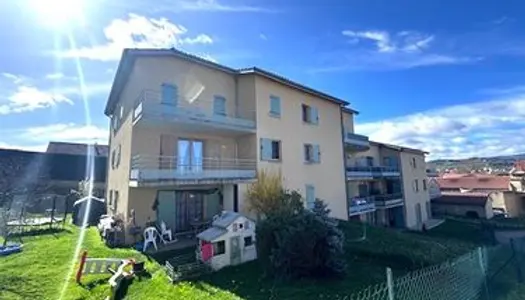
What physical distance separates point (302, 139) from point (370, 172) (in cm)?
1248

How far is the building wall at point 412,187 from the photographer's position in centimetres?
3756

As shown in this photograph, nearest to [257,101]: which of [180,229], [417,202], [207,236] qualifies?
[180,229]

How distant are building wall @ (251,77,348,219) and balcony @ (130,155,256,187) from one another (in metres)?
1.82

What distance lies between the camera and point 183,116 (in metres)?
16.5

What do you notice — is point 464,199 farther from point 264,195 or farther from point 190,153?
point 190,153

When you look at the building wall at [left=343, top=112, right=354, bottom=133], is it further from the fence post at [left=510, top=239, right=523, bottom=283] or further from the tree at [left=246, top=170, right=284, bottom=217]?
the fence post at [left=510, top=239, right=523, bottom=283]

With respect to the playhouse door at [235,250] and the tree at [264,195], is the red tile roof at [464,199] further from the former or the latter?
the playhouse door at [235,250]

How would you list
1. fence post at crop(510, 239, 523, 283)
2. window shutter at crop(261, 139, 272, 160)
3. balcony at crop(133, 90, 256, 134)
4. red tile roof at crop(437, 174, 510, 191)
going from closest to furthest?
1. fence post at crop(510, 239, 523, 283)
2. balcony at crop(133, 90, 256, 134)
3. window shutter at crop(261, 139, 272, 160)
4. red tile roof at crop(437, 174, 510, 191)

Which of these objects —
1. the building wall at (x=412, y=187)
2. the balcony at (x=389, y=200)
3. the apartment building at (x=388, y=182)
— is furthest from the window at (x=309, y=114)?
the building wall at (x=412, y=187)

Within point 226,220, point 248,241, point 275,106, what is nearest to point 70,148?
point 275,106

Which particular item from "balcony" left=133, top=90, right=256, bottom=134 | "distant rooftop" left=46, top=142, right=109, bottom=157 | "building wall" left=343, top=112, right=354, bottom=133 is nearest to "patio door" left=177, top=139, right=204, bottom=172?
"balcony" left=133, top=90, right=256, bottom=134

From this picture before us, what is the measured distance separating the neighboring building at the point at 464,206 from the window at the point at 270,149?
38782 millimetres

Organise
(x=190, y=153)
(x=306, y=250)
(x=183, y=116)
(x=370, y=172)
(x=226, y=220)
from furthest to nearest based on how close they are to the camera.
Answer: (x=370, y=172)
(x=190, y=153)
(x=183, y=116)
(x=226, y=220)
(x=306, y=250)

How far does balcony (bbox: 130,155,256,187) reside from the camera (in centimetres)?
1453
